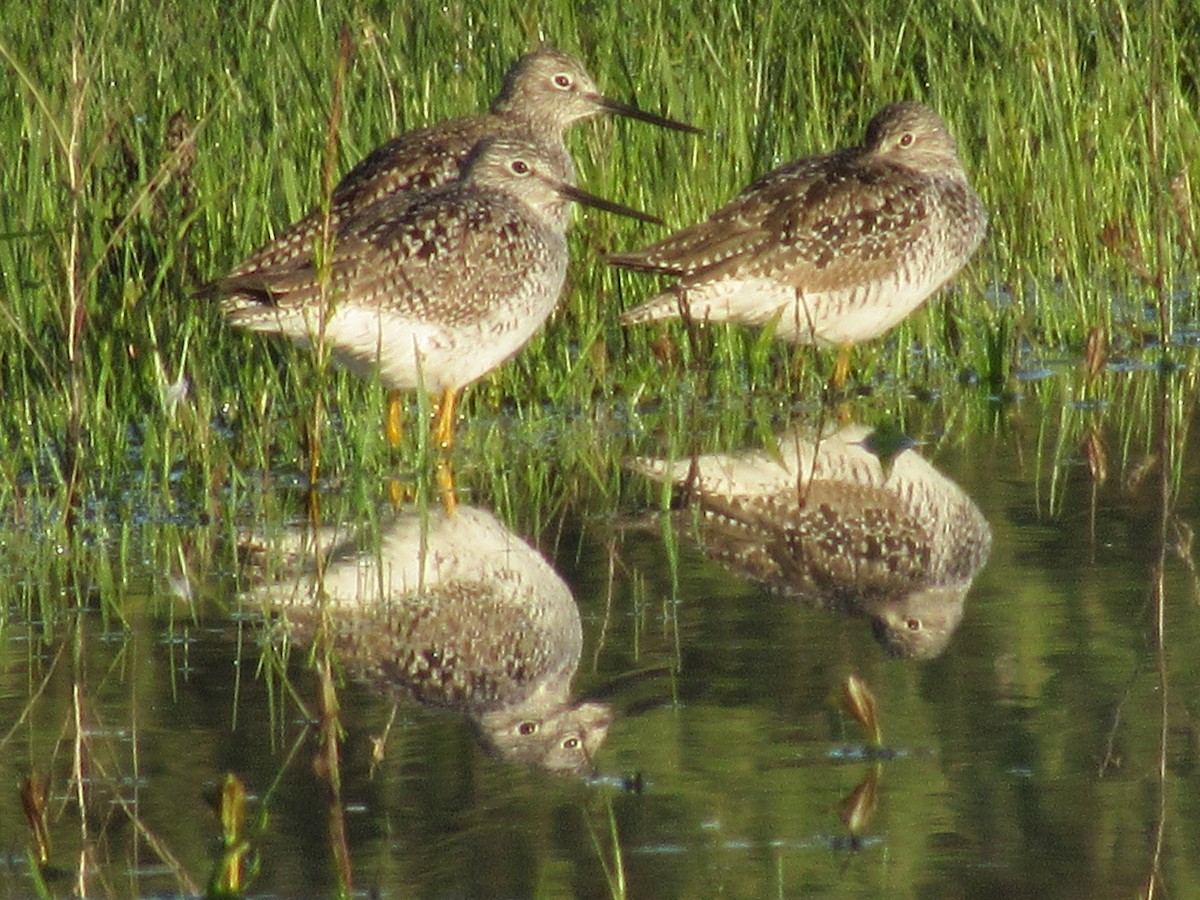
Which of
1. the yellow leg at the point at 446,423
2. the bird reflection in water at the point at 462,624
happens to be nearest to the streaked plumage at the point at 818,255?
the yellow leg at the point at 446,423

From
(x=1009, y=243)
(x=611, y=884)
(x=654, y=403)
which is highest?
(x=1009, y=243)

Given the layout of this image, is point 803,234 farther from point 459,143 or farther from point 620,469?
point 620,469

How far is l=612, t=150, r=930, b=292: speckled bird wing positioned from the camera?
26.9ft

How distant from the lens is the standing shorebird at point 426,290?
22.5 ft

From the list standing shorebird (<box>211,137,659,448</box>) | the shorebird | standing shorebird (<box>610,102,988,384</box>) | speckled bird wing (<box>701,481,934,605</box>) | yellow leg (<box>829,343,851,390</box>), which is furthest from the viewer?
yellow leg (<box>829,343,851,390</box>)

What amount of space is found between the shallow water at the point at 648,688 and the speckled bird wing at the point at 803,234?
60.3 inches

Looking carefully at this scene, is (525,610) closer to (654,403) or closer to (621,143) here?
(654,403)

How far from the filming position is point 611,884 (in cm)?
337

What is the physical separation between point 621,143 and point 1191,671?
518 cm

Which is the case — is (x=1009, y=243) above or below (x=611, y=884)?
above

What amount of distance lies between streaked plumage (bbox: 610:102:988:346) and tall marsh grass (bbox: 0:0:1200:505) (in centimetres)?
21

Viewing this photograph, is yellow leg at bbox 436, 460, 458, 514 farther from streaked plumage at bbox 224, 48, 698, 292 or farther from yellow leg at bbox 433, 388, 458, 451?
streaked plumage at bbox 224, 48, 698, 292

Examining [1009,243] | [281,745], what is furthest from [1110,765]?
[1009,243]

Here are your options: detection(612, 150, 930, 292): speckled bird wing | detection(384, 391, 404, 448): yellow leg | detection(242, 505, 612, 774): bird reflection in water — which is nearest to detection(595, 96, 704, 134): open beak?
detection(612, 150, 930, 292): speckled bird wing
